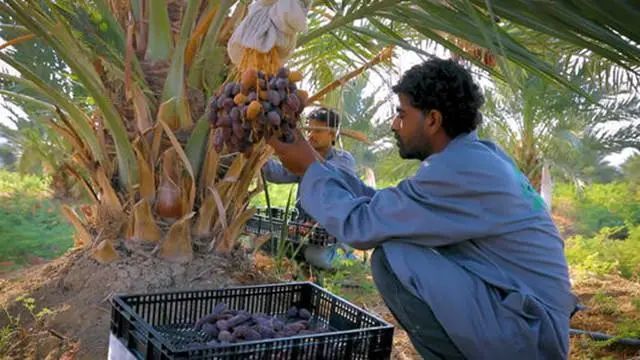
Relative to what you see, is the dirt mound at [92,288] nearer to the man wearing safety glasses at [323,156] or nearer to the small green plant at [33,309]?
the small green plant at [33,309]

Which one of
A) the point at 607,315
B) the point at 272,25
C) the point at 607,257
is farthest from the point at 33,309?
the point at 607,257

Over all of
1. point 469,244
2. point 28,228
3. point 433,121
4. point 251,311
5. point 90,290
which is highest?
point 433,121

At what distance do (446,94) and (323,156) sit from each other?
1755 mm

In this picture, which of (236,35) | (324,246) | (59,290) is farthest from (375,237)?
(324,246)

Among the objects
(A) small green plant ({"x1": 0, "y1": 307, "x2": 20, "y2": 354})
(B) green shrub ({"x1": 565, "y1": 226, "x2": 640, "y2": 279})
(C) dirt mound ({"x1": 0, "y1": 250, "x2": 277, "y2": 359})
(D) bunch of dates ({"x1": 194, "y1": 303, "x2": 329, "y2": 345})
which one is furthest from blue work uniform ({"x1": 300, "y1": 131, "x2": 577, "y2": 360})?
(B) green shrub ({"x1": 565, "y1": 226, "x2": 640, "y2": 279})

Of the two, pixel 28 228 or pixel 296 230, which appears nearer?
pixel 296 230

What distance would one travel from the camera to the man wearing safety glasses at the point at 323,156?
3.31 meters

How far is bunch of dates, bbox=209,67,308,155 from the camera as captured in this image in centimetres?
174

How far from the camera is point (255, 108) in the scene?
5.59 feet

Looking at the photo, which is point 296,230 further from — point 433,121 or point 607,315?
point 433,121

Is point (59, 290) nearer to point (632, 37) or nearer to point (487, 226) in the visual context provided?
point (487, 226)

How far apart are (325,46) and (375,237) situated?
1914 mm

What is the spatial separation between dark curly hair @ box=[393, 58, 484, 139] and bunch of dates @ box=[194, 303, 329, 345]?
0.78 metres

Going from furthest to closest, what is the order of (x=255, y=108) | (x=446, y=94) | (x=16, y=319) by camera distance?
1. (x=16, y=319)
2. (x=446, y=94)
3. (x=255, y=108)
